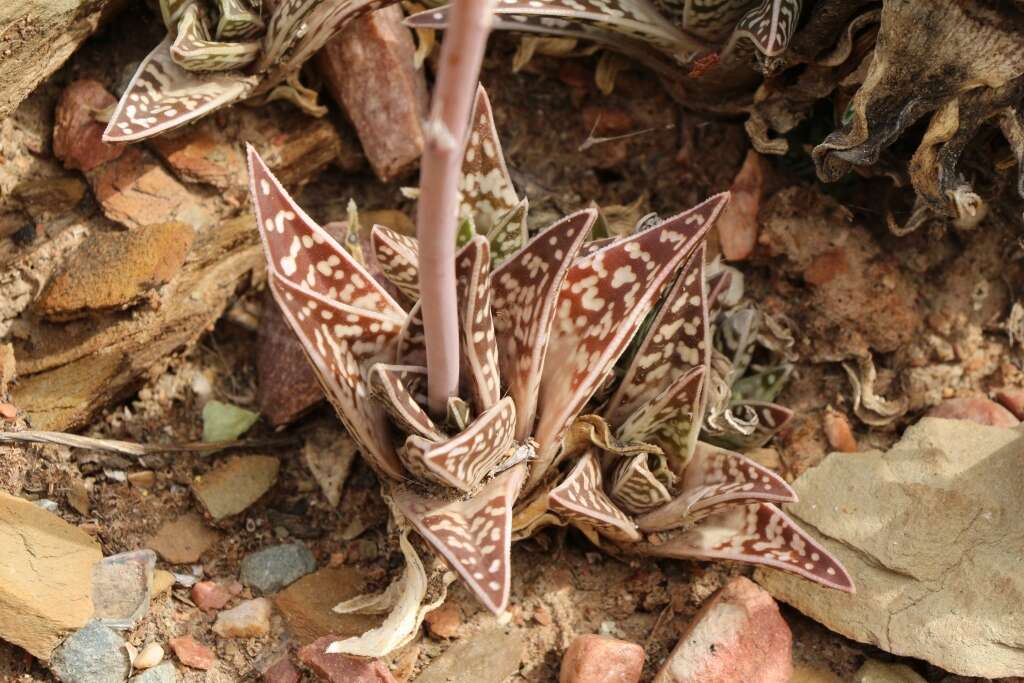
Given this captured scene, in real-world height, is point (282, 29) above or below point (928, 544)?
above

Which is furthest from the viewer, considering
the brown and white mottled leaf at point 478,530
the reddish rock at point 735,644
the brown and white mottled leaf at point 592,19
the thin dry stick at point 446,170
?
the brown and white mottled leaf at point 592,19

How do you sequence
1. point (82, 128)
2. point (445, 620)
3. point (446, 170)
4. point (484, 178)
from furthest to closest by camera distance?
point (82, 128), point (484, 178), point (445, 620), point (446, 170)

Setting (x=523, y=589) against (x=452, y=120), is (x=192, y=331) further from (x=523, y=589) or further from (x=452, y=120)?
(x=452, y=120)

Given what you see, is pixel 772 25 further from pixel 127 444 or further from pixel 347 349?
pixel 127 444

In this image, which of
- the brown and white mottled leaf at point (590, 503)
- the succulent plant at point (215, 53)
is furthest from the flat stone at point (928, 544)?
the succulent plant at point (215, 53)

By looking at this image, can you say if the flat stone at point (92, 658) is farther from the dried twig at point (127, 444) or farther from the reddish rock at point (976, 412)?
the reddish rock at point (976, 412)

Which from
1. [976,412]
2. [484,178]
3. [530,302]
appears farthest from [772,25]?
[976,412]
